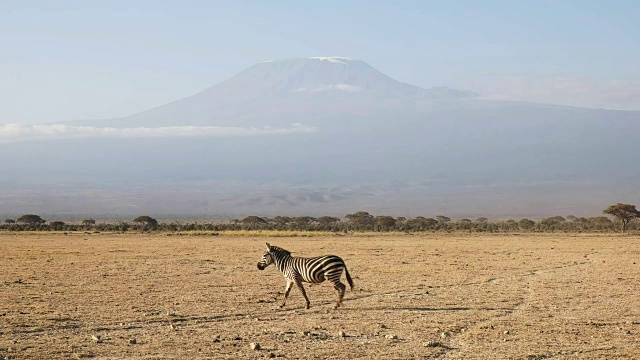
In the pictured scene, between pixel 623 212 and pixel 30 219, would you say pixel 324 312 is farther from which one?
pixel 30 219

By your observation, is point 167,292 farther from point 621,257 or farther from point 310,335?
point 621,257

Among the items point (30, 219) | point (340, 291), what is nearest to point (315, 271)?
point (340, 291)

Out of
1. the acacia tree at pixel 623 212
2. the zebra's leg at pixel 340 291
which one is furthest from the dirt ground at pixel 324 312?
→ the acacia tree at pixel 623 212

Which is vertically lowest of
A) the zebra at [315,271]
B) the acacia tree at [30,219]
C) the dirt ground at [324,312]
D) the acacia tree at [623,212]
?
the dirt ground at [324,312]

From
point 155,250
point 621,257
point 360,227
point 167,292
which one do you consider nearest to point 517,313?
point 167,292

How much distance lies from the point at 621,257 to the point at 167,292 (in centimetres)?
2094

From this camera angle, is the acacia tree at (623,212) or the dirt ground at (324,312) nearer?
the dirt ground at (324,312)

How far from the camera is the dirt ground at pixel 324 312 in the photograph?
12836mm

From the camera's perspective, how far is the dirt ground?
12836 mm

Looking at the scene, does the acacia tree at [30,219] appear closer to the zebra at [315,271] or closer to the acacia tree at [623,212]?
the acacia tree at [623,212]

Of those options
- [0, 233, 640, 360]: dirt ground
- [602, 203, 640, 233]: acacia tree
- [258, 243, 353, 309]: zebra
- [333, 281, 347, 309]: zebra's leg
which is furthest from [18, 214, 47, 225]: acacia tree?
[333, 281, 347, 309]: zebra's leg

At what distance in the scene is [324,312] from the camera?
56.2ft

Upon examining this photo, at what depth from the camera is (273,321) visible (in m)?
15.8

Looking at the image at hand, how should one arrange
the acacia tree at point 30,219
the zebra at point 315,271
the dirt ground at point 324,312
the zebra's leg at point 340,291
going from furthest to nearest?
the acacia tree at point 30,219 → the zebra at point 315,271 → the zebra's leg at point 340,291 → the dirt ground at point 324,312
